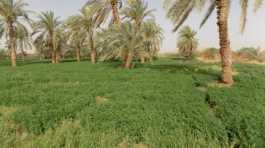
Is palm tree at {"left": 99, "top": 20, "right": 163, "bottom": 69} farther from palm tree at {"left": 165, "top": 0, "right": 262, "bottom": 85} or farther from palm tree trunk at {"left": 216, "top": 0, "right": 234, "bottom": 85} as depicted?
palm tree trunk at {"left": 216, "top": 0, "right": 234, "bottom": 85}

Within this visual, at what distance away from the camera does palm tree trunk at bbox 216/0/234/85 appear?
13.0 meters

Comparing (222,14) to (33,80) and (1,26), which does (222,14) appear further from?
(1,26)

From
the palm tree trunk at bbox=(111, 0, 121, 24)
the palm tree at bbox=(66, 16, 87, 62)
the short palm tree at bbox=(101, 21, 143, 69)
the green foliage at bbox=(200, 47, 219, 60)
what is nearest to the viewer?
the short palm tree at bbox=(101, 21, 143, 69)

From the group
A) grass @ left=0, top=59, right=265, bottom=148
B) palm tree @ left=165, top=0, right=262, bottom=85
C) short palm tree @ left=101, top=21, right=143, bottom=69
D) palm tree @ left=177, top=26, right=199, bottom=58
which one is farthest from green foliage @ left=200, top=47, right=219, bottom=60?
grass @ left=0, top=59, right=265, bottom=148

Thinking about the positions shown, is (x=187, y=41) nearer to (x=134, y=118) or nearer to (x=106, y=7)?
(x=106, y=7)

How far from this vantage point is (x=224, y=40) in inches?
521

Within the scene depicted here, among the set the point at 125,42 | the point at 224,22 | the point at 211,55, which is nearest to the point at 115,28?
the point at 125,42

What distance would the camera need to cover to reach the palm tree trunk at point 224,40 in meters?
13.0

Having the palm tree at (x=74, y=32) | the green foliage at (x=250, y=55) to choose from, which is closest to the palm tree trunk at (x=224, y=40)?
the palm tree at (x=74, y=32)

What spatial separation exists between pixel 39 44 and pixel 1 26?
27.3 ft

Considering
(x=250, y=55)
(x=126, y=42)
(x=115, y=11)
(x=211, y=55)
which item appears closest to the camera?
(x=126, y=42)

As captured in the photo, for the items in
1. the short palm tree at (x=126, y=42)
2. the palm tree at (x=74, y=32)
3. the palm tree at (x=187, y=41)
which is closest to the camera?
the short palm tree at (x=126, y=42)

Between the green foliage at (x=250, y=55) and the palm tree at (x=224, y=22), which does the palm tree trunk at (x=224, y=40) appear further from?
the green foliage at (x=250, y=55)

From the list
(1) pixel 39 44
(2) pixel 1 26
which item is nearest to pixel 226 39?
(2) pixel 1 26
